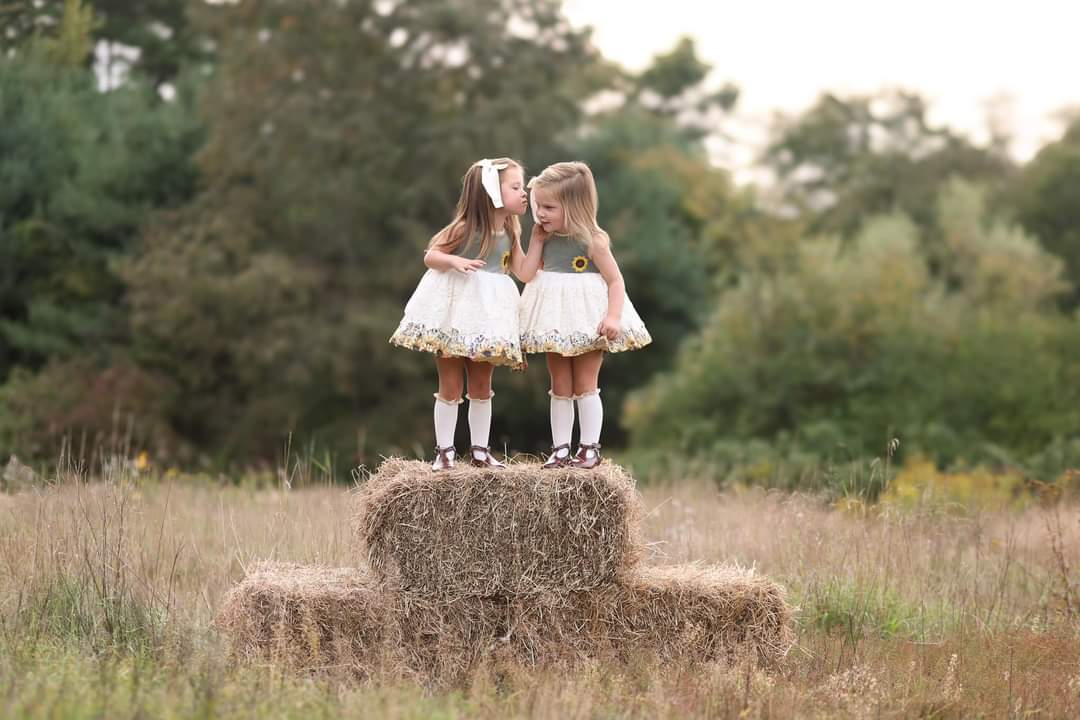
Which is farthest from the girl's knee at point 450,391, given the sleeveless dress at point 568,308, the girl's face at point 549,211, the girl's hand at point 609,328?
the girl's face at point 549,211

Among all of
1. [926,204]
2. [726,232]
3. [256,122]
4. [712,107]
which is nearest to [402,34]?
[256,122]

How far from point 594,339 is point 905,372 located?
1407 cm

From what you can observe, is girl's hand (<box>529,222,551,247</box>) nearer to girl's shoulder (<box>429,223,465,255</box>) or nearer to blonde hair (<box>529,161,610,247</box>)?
blonde hair (<box>529,161,610,247</box>)

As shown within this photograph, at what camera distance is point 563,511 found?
207 inches

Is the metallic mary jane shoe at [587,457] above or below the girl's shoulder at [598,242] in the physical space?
below

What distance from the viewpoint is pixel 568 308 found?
5602mm

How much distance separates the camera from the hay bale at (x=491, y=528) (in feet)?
17.1

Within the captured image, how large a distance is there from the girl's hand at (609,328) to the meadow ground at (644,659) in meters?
0.87

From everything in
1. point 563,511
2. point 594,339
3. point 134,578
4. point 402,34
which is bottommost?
point 134,578

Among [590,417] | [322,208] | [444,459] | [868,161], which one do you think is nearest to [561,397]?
[590,417]

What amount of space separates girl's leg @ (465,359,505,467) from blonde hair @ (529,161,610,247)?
0.74 m

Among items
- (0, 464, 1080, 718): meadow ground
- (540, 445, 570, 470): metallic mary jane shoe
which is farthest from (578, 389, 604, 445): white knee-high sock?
(0, 464, 1080, 718): meadow ground

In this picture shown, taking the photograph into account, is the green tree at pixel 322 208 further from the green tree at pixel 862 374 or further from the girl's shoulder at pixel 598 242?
the girl's shoulder at pixel 598 242

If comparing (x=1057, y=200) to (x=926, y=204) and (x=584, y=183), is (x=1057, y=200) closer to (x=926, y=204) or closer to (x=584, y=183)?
(x=926, y=204)
